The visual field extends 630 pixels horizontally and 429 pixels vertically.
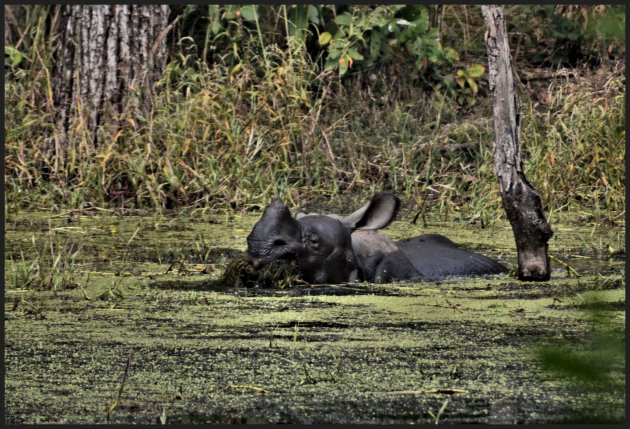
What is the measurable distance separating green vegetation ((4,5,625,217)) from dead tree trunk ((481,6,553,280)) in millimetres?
2212

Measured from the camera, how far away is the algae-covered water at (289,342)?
3.67 meters

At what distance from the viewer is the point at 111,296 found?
5.73 meters

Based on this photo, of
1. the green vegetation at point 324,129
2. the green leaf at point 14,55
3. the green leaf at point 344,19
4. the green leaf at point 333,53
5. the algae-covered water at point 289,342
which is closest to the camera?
the algae-covered water at point 289,342

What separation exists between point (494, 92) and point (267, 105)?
3.55 m

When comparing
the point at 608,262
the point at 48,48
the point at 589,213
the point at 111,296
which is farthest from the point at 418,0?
the point at 111,296

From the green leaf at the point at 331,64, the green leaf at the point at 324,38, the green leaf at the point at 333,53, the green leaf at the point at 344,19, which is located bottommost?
the green leaf at the point at 331,64

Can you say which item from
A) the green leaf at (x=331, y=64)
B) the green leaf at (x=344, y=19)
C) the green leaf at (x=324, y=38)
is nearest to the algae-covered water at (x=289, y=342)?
the green leaf at (x=331, y=64)

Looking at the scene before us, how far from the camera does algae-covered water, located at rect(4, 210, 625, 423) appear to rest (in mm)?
3668

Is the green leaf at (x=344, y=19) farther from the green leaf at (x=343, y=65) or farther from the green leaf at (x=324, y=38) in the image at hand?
the green leaf at (x=343, y=65)

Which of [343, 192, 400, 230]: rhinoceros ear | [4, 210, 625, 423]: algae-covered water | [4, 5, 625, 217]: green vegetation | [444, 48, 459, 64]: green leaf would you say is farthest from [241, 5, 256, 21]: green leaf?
[343, 192, 400, 230]: rhinoceros ear

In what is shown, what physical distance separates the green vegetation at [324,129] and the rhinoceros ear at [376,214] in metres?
1.90

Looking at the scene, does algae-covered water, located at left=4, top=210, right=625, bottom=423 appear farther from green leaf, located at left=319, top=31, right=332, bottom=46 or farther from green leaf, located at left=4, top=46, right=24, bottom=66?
green leaf, located at left=319, top=31, right=332, bottom=46

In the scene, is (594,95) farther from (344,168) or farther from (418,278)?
(418,278)

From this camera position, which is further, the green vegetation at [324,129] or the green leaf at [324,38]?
the green leaf at [324,38]
